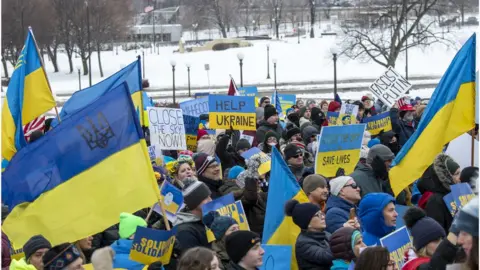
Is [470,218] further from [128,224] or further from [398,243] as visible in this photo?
[128,224]

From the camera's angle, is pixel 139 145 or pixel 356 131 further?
pixel 356 131

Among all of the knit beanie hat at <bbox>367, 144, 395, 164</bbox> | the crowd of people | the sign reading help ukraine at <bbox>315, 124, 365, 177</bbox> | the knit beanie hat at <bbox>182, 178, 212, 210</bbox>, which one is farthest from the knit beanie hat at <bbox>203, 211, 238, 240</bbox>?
the sign reading help ukraine at <bbox>315, 124, 365, 177</bbox>

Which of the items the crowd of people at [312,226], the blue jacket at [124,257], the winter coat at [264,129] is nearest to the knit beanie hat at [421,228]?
the crowd of people at [312,226]

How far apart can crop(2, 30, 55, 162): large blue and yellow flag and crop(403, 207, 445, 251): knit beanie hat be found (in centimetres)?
565

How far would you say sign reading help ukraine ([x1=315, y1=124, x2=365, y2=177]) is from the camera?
952 centimetres

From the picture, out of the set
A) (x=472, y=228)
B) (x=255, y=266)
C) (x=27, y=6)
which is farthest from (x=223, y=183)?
(x=27, y=6)

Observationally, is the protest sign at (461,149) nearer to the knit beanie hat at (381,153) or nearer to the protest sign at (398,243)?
the knit beanie hat at (381,153)

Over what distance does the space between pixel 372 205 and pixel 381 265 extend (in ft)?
5.04

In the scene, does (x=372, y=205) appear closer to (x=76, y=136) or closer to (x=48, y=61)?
(x=76, y=136)

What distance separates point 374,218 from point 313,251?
2.07 feet

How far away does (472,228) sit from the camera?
380cm

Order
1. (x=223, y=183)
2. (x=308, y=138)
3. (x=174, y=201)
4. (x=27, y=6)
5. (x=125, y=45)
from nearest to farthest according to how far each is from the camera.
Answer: (x=174, y=201) → (x=223, y=183) → (x=308, y=138) → (x=27, y=6) → (x=125, y=45)

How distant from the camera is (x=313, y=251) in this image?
600cm

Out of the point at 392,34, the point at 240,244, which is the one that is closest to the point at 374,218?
the point at 240,244
